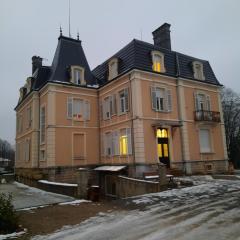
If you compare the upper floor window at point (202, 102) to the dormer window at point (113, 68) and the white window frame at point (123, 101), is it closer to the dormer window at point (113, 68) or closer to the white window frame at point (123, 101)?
the white window frame at point (123, 101)

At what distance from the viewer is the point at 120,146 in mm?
21375

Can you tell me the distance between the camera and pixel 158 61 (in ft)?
73.4

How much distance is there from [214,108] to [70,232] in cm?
1970

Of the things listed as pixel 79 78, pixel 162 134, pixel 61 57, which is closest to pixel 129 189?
pixel 162 134

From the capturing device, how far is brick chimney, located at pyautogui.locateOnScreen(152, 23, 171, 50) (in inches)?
1014

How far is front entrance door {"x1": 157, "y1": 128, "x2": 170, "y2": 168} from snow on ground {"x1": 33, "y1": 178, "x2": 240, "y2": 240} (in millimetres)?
8558

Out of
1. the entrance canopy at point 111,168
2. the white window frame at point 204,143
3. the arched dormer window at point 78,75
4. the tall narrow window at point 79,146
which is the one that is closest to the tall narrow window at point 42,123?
the tall narrow window at point 79,146

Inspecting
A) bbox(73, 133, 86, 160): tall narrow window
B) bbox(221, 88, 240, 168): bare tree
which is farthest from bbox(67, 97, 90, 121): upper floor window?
bbox(221, 88, 240, 168): bare tree

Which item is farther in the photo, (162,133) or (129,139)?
(162,133)

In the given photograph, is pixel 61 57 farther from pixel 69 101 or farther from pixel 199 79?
pixel 199 79

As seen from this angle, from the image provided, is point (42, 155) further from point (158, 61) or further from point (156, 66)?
point (158, 61)

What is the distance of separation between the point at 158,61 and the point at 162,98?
2947mm

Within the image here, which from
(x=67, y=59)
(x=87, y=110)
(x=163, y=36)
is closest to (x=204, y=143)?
(x=87, y=110)

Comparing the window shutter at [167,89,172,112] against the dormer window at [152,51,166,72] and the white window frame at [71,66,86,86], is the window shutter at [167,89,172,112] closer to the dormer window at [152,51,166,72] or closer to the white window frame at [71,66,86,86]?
the dormer window at [152,51,166,72]
